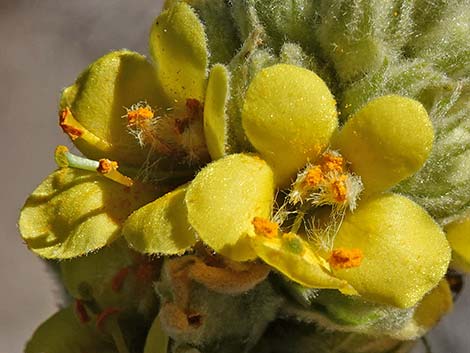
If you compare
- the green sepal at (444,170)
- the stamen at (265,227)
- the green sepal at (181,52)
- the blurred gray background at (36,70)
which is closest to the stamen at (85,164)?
the green sepal at (181,52)

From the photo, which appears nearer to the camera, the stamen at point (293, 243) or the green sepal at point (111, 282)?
the stamen at point (293, 243)

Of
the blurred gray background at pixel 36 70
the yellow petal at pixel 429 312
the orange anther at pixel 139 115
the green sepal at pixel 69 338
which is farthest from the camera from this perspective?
the blurred gray background at pixel 36 70

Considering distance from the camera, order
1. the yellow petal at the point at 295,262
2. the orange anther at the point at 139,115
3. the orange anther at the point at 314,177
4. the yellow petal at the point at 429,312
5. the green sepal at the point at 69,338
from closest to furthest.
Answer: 1. the yellow petal at the point at 295,262
2. the orange anther at the point at 314,177
3. the orange anther at the point at 139,115
4. the yellow petal at the point at 429,312
5. the green sepal at the point at 69,338

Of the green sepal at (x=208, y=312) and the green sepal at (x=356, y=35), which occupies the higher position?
the green sepal at (x=356, y=35)

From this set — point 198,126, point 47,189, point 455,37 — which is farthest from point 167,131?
point 455,37

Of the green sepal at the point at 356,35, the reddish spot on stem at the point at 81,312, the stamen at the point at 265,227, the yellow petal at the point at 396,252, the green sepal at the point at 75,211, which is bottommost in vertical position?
the reddish spot on stem at the point at 81,312

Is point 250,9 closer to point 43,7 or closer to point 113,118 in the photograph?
point 113,118

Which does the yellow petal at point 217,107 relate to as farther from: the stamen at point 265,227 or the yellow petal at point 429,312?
the yellow petal at point 429,312
